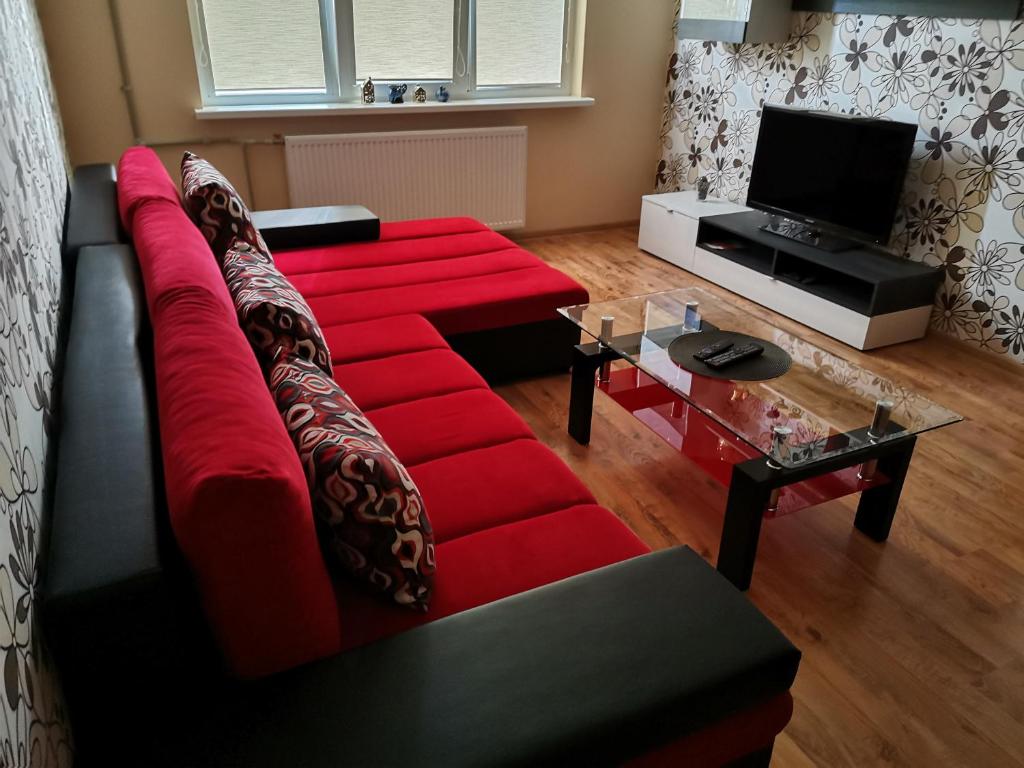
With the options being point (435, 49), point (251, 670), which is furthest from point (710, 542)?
point (435, 49)

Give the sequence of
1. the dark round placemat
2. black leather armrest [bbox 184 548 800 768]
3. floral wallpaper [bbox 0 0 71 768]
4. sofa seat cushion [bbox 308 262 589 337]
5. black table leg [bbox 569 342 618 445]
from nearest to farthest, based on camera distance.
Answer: floral wallpaper [bbox 0 0 71 768] < black leather armrest [bbox 184 548 800 768] < the dark round placemat < black table leg [bbox 569 342 618 445] < sofa seat cushion [bbox 308 262 589 337]

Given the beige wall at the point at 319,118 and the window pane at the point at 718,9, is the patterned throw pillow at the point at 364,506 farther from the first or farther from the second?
the window pane at the point at 718,9

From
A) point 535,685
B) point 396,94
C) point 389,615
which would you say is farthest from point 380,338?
point 396,94

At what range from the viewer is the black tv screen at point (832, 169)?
345cm

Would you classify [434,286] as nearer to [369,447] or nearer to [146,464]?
[369,447]

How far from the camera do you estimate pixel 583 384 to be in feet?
8.75

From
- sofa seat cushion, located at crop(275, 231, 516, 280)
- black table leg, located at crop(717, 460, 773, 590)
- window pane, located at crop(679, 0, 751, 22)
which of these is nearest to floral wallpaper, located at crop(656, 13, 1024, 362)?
window pane, located at crop(679, 0, 751, 22)

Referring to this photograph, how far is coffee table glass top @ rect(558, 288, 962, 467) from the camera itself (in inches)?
80.6

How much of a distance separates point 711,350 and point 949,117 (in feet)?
6.42

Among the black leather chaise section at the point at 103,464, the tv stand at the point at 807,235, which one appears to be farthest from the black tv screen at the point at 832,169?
the black leather chaise section at the point at 103,464

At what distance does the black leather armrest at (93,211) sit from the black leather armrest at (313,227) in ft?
2.11

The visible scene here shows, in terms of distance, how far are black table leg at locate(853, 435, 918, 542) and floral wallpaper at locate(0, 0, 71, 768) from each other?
6.45 ft

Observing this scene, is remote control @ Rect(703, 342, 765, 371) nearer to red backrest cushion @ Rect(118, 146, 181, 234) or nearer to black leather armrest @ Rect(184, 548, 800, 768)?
black leather armrest @ Rect(184, 548, 800, 768)

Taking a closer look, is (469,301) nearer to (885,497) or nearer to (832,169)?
(885,497)
